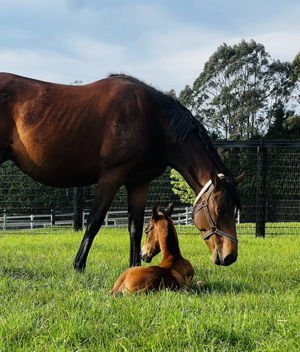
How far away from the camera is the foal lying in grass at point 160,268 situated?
3.18 meters

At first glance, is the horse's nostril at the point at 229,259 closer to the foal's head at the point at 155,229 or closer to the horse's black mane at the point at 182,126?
the foal's head at the point at 155,229

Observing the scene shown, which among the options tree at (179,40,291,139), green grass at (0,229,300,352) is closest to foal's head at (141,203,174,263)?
green grass at (0,229,300,352)

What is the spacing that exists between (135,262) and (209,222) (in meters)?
1.19

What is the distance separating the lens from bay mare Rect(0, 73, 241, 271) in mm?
4109

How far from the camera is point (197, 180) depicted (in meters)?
4.07

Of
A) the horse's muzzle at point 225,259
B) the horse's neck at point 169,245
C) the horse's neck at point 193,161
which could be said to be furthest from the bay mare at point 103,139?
the horse's muzzle at point 225,259

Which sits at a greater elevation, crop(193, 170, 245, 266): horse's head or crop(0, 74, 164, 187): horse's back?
crop(0, 74, 164, 187): horse's back

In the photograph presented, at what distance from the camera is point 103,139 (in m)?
4.20

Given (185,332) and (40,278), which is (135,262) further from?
(185,332)

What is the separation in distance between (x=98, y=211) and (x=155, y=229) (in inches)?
23.5

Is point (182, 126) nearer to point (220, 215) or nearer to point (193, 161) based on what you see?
point (193, 161)

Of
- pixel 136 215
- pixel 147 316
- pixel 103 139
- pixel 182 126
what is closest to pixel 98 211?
pixel 136 215

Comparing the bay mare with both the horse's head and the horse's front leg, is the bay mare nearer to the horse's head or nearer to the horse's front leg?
→ the horse's front leg

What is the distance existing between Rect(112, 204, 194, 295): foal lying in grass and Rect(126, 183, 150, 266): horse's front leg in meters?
0.35
